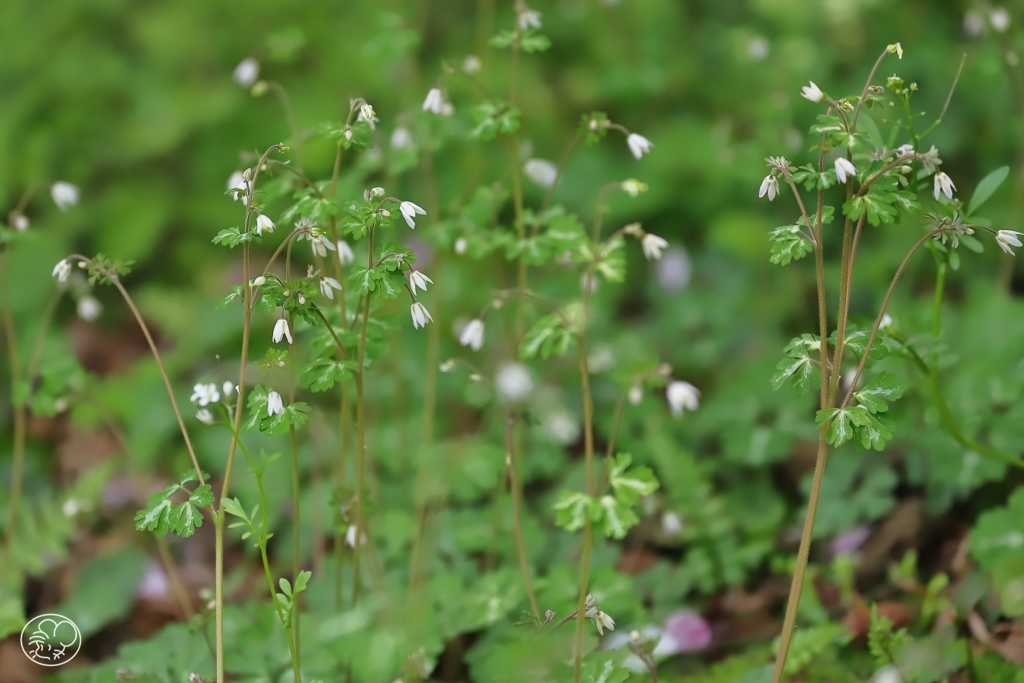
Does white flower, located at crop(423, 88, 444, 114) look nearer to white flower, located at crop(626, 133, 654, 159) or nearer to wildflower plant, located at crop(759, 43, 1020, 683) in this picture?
white flower, located at crop(626, 133, 654, 159)

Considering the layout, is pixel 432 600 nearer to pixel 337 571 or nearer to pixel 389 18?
pixel 337 571

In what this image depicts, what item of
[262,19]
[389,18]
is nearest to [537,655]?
[389,18]

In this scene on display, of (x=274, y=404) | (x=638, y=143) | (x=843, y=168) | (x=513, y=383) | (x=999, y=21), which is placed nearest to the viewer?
(x=843, y=168)

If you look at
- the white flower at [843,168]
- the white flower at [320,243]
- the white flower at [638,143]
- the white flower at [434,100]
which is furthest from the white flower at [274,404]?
the white flower at [843,168]

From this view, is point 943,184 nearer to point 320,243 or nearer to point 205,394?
point 320,243

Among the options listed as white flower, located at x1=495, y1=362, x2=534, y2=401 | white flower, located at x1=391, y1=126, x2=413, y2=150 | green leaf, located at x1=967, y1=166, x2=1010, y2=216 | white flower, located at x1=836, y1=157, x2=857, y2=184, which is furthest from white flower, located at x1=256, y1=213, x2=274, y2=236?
green leaf, located at x1=967, y1=166, x2=1010, y2=216

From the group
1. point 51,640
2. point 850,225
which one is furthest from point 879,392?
point 51,640
